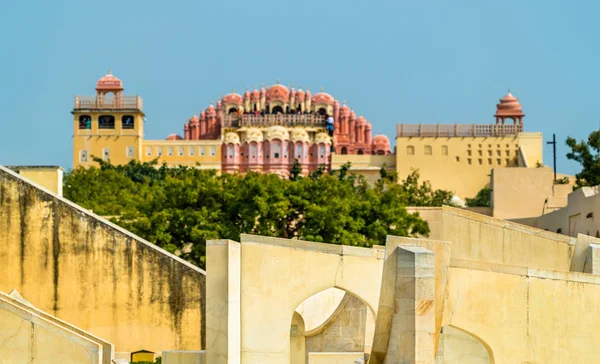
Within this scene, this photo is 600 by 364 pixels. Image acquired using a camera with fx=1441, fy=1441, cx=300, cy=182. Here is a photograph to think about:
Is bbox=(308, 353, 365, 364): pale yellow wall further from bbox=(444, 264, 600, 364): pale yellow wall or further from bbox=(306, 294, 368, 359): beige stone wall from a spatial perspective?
bbox=(444, 264, 600, 364): pale yellow wall

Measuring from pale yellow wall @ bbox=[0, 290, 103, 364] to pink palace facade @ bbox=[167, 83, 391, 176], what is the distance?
268 ft

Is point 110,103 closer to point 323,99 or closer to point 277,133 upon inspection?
point 277,133

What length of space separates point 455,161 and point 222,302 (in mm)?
73094

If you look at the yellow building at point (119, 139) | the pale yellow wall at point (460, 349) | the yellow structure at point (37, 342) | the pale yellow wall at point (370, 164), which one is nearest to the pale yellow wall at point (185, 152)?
the yellow building at point (119, 139)

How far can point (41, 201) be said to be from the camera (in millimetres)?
22812

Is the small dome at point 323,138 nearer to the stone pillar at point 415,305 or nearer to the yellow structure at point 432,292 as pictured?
the yellow structure at point 432,292

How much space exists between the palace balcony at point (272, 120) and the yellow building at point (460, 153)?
19.3 meters

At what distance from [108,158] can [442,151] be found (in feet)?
77.7

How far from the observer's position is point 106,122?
101m

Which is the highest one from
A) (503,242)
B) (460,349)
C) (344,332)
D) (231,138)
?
(231,138)

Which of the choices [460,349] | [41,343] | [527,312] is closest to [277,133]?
[460,349]

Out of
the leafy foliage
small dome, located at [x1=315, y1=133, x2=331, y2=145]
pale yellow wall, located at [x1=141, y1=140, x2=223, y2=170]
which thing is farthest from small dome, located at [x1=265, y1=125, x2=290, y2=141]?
the leafy foliage

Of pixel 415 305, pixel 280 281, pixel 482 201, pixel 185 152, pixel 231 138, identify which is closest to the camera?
pixel 415 305

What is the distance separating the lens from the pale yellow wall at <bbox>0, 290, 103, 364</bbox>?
17.9m
